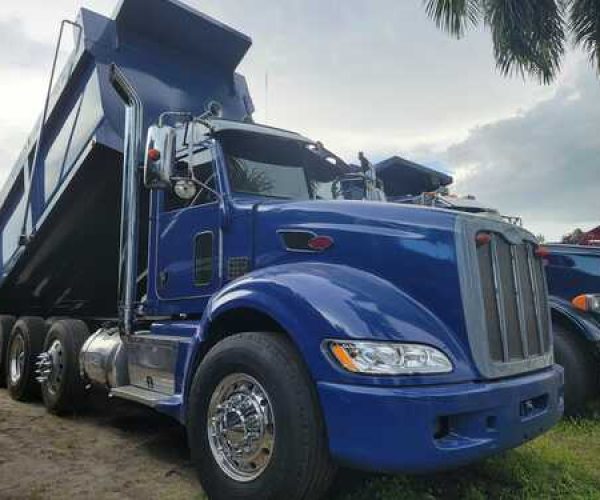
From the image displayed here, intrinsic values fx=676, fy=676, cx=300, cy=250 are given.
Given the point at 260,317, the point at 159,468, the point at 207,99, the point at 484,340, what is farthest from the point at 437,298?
the point at 207,99

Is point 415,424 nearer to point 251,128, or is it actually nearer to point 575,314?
point 251,128

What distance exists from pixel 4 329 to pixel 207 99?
12.7 ft

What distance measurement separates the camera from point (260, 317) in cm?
391

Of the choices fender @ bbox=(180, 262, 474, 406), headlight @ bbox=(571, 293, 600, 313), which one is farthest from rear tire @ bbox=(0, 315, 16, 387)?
headlight @ bbox=(571, 293, 600, 313)

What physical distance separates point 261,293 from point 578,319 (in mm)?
3418

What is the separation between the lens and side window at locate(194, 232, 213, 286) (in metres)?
4.90

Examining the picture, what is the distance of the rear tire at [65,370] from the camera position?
21.2 feet

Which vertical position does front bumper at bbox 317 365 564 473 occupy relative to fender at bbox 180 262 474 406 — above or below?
below

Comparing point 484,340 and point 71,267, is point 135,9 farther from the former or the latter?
point 484,340

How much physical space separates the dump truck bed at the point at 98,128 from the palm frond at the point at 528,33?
5.89 meters

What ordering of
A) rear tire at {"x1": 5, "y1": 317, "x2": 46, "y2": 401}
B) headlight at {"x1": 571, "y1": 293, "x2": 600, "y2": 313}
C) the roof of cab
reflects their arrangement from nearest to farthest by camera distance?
the roof of cab < headlight at {"x1": 571, "y1": 293, "x2": 600, "y2": 313} < rear tire at {"x1": 5, "y1": 317, "x2": 46, "y2": 401}

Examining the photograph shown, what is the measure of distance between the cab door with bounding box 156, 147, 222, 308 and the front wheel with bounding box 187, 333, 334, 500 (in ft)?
3.61

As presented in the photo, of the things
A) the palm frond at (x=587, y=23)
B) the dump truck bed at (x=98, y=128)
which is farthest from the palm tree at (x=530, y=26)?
the dump truck bed at (x=98, y=128)

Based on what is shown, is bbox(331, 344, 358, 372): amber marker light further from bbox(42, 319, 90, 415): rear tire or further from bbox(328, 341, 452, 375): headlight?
bbox(42, 319, 90, 415): rear tire
